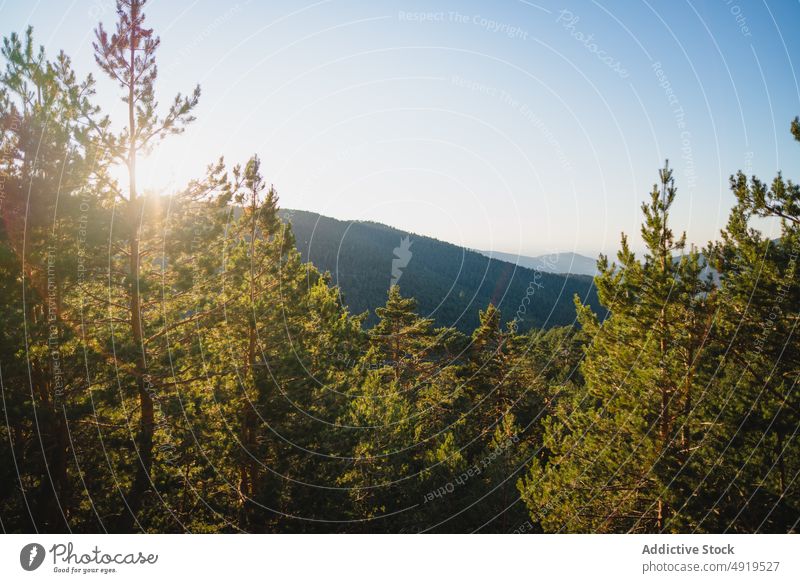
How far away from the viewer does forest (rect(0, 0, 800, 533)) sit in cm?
720

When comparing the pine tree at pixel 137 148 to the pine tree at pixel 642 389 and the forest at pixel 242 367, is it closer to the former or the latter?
the forest at pixel 242 367

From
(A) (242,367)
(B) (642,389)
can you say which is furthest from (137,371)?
(B) (642,389)

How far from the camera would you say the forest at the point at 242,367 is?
7195mm

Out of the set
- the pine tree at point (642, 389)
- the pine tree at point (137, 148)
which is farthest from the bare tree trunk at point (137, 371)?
the pine tree at point (642, 389)

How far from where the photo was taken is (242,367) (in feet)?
41.7

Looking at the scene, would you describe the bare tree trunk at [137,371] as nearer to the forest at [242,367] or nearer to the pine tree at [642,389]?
the forest at [242,367]

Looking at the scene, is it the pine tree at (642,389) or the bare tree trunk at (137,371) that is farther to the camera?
the pine tree at (642,389)

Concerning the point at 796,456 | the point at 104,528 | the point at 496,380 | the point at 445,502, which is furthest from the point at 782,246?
the point at 496,380

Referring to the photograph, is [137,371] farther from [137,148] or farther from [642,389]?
[642,389]

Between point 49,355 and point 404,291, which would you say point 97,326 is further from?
point 404,291

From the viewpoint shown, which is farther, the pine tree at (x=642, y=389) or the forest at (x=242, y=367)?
the pine tree at (x=642, y=389)

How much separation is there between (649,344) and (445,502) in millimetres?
15126

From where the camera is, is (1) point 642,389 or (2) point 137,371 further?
(1) point 642,389

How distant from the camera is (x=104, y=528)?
845cm
